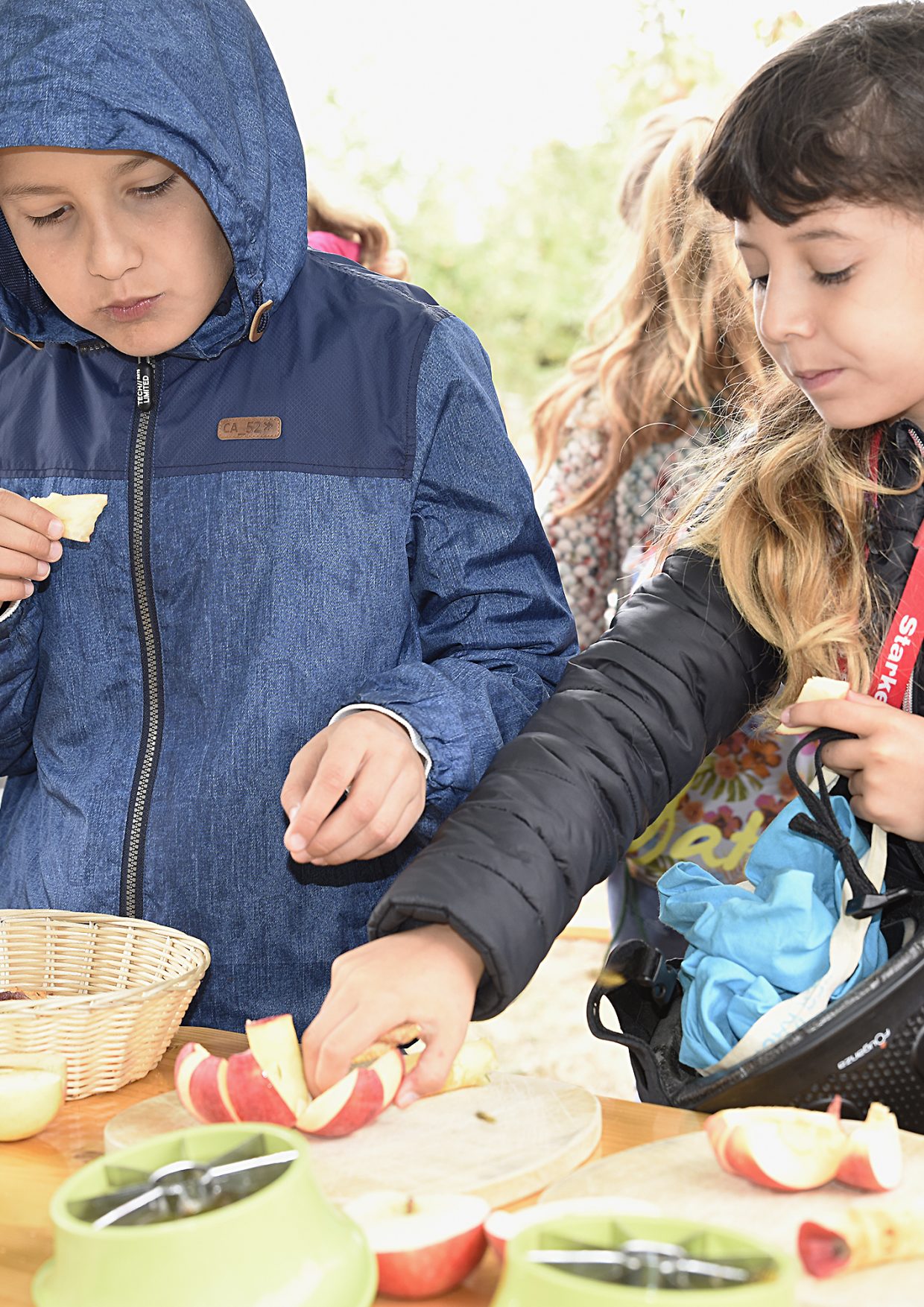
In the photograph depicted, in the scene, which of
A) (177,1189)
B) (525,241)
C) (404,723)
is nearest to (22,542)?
(404,723)

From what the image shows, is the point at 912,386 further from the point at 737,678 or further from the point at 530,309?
the point at 530,309

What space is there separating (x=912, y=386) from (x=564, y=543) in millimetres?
1470

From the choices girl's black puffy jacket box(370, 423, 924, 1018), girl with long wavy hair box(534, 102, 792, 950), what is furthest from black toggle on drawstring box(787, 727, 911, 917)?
girl with long wavy hair box(534, 102, 792, 950)

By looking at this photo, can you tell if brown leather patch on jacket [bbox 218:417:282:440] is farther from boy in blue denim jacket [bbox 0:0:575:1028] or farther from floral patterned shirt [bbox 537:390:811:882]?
floral patterned shirt [bbox 537:390:811:882]

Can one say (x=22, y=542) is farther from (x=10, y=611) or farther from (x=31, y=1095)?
(x=31, y=1095)

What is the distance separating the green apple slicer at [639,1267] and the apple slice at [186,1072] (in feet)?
1.19

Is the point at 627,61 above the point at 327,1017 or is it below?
above

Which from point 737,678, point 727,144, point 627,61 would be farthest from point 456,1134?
point 627,61

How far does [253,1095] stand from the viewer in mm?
981

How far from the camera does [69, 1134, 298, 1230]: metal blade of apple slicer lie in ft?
2.40

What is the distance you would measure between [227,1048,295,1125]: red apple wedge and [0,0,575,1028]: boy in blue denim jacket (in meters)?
0.42

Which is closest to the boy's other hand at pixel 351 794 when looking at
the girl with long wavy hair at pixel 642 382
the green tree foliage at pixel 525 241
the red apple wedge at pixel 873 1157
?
the red apple wedge at pixel 873 1157

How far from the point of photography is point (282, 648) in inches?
56.3

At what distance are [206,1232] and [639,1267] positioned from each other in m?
0.22
